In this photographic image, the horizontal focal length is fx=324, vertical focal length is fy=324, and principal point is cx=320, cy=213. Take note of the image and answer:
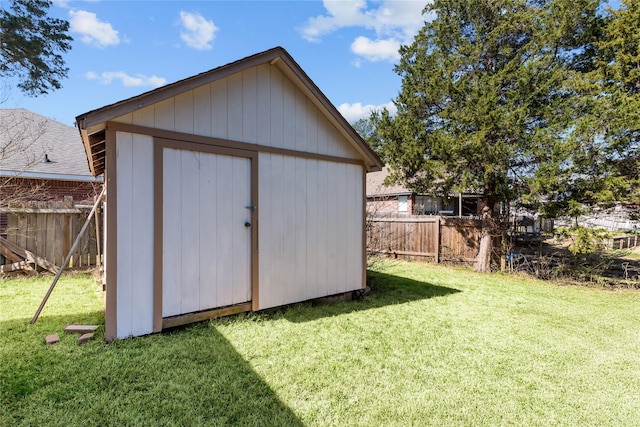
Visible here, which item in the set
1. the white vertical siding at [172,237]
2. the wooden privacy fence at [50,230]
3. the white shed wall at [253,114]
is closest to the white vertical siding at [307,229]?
the white shed wall at [253,114]

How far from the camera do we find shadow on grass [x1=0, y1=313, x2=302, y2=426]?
2230mm

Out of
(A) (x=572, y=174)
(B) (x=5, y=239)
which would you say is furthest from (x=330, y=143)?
(B) (x=5, y=239)

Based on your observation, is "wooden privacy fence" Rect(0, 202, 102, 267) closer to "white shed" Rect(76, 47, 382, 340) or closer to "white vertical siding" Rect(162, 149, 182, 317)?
"white shed" Rect(76, 47, 382, 340)

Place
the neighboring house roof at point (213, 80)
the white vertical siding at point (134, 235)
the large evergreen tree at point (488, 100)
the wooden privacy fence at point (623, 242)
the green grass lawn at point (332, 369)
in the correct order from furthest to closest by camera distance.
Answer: the wooden privacy fence at point (623, 242) < the large evergreen tree at point (488, 100) < the white vertical siding at point (134, 235) < the neighboring house roof at point (213, 80) < the green grass lawn at point (332, 369)

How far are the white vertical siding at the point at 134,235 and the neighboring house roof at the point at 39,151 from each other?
6.48 m

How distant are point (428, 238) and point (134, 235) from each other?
8.49m

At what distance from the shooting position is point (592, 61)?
24.1ft

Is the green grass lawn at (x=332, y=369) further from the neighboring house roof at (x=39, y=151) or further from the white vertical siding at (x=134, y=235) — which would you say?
the neighboring house roof at (x=39, y=151)

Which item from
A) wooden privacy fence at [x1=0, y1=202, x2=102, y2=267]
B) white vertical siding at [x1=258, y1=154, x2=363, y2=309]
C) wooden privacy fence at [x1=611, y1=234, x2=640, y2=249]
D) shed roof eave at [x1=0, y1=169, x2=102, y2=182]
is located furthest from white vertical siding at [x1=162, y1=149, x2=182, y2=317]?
wooden privacy fence at [x1=611, y1=234, x2=640, y2=249]

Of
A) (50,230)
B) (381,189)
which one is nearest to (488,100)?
(381,189)

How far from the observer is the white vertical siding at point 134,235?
11.2 ft

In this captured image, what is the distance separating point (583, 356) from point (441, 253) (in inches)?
254

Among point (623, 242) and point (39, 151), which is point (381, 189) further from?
point (39, 151)

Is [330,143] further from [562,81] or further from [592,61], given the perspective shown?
[592,61]
